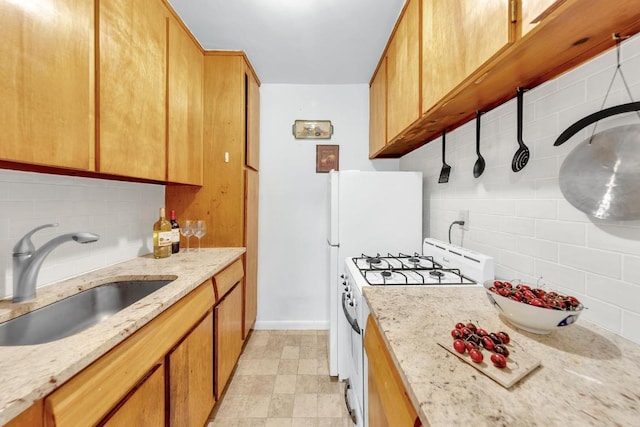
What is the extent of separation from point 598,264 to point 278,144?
2261 mm

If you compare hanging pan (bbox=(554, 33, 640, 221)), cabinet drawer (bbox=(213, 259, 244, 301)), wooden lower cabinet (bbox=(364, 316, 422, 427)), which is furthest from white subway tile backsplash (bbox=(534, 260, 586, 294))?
cabinet drawer (bbox=(213, 259, 244, 301))

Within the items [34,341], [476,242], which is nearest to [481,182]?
[476,242]

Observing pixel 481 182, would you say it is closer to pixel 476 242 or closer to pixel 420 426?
pixel 476 242

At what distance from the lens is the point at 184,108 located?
5.37 feet

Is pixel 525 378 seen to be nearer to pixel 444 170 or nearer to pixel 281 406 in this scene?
pixel 444 170

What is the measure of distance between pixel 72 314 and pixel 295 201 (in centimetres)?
170

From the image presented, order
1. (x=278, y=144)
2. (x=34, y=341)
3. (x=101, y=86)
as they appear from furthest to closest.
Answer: (x=278, y=144), (x=101, y=86), (x=34, y=341)

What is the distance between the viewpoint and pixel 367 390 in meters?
1.08

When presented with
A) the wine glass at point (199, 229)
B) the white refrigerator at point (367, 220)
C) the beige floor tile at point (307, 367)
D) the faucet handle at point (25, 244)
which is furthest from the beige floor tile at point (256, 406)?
the faucet handle at point (25, 244)

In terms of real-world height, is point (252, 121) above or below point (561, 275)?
above

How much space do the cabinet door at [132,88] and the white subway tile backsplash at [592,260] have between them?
1842 mm

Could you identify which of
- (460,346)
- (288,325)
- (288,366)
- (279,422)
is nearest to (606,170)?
(460,346)

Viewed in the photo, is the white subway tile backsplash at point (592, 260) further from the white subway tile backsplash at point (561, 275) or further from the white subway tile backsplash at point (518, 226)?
the white subway tile backsplash at point (518, 226)

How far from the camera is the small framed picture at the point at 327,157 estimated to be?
243cm
